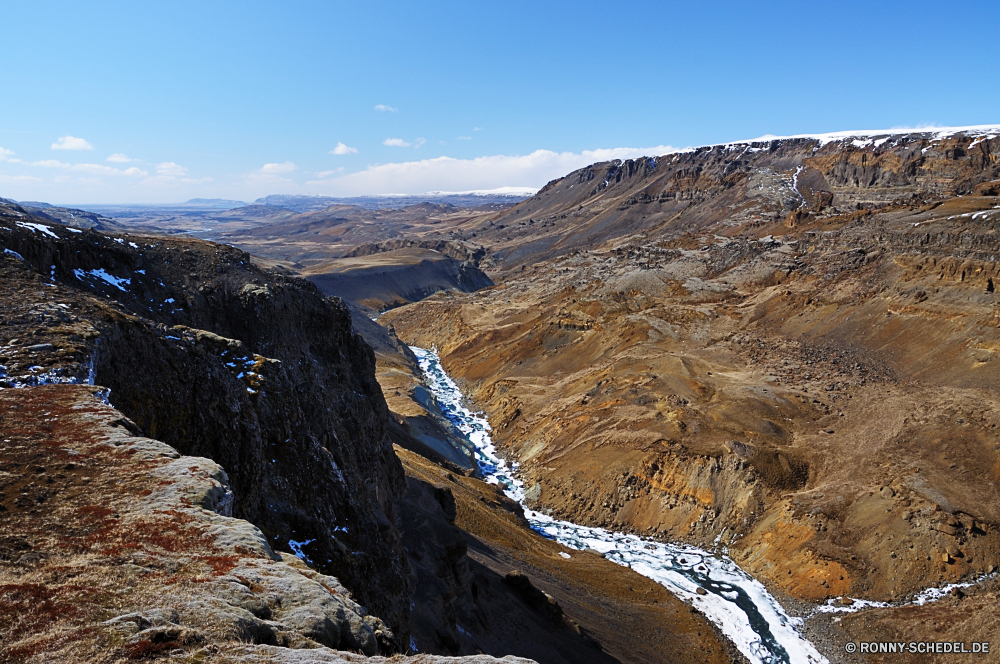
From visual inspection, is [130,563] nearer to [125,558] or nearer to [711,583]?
[125,558]

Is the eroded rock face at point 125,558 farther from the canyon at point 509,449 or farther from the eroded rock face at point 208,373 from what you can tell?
the eroded rock face at point 208,373

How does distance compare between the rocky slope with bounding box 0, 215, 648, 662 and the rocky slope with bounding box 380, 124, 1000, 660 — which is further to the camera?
the rocky slope with bounding box 380, 124, 1000, 660

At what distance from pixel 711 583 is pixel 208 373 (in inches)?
1156

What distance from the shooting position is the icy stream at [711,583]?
26066mm

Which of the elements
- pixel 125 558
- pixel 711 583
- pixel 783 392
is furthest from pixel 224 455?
pixel 783 392

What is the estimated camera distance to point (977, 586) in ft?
84.7

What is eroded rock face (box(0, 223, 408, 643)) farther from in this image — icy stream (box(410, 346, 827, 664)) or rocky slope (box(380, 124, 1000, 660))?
rocky slope (box(380, 124, 1000, 660))

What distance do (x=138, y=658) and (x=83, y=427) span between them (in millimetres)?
5611

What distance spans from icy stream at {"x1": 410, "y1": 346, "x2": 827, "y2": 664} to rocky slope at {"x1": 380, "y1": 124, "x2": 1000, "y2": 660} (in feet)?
3.81

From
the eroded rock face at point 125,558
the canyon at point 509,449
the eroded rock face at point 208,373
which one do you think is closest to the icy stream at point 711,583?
the canyon at point 509,449

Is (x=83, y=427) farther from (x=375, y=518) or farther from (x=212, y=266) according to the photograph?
(x=212, y=266)

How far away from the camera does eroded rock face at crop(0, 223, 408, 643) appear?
39.7ft

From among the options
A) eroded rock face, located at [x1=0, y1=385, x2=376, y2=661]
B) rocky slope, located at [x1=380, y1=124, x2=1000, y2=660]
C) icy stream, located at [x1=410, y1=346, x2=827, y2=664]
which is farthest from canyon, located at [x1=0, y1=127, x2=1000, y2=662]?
icy stream, located at [x1=410, y1=346, x2=827, y2=664]

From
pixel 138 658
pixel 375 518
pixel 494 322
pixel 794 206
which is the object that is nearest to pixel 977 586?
pixel 375 518
